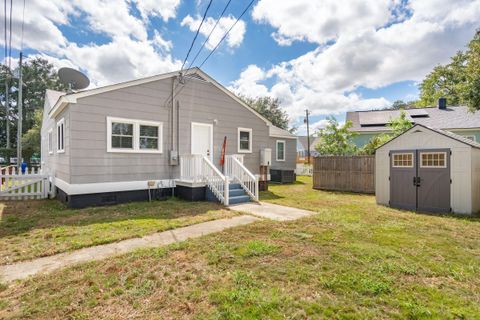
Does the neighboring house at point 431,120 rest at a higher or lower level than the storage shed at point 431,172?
higher

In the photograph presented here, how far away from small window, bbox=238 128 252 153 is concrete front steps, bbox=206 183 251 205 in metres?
2.34

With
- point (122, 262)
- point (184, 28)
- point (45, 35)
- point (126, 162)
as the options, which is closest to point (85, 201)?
point (126, 162)

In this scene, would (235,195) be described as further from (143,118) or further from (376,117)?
(376,117)

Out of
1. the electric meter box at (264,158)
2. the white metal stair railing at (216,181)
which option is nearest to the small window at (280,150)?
the electric meter box at (264,158)

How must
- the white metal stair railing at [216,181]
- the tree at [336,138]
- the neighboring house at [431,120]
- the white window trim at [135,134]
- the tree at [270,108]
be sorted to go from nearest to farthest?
the white window trim at [135,134] → the white metal stair railing at [216,181] → the tree at [336,138] → the neighboring house at [431,120] → the tree at [270,108]

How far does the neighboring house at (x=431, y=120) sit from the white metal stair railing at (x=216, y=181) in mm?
16450

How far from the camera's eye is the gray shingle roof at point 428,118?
1812 cm

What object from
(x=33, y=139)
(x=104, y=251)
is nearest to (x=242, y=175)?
(x=104, y=251)

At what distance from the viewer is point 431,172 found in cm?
694

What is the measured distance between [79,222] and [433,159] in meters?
9.42

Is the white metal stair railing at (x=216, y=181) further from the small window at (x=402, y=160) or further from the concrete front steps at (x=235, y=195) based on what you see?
the small window at (x=402, y=160)

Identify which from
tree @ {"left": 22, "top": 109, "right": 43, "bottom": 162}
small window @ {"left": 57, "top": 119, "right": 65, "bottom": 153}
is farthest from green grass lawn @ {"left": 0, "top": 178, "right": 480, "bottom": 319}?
tree @ {"left": 22, "top": 109, "right": 43, "bottom": 162}

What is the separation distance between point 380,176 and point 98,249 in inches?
321

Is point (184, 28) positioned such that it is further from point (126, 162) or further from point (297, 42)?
point (297, 42)
